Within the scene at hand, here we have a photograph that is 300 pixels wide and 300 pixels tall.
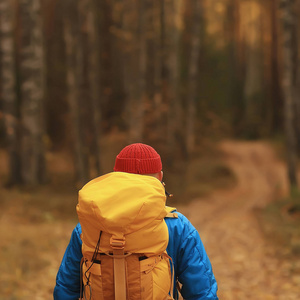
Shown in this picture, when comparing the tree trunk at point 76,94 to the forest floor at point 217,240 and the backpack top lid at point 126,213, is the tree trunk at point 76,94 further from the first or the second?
the backpack top lid at point 126,213

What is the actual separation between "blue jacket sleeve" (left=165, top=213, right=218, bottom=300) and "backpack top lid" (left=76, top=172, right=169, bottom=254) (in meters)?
0.20

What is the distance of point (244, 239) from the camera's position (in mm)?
9203

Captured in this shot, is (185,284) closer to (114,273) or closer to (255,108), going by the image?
(114,273)

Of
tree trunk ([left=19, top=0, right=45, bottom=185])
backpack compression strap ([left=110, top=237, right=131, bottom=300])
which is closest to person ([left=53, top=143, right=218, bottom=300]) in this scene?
backpack compression strap ([left=110, top=237, right=131, bottom=300])

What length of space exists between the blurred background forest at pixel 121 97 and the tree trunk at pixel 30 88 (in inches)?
1.1

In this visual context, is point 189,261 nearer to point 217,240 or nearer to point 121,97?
point 217,240

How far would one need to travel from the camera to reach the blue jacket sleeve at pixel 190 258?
2.37 m

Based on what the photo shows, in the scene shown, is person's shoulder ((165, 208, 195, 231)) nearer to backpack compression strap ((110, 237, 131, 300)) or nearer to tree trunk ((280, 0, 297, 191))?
backpack compression strap ((110, 237, 131, 300))

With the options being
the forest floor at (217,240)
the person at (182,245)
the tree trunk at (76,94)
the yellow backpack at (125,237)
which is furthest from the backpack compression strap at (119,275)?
the tree trunk at (76,94)

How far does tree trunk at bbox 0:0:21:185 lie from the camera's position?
1198cm


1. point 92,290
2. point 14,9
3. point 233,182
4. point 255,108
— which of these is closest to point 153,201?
point 92,290

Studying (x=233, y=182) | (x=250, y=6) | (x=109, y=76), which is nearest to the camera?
(x=233, y=182)

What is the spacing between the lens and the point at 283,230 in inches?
363

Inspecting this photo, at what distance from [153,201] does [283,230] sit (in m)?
7.73
